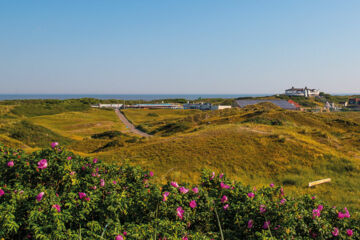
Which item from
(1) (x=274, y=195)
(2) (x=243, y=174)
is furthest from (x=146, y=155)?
(1) (x=274, y=195)

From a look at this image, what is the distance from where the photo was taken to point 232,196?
5.41m

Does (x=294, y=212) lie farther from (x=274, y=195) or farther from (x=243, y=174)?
(x=243, y=174)

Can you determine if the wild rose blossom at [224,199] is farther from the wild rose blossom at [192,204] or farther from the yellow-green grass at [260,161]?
the yellow-green grass at [260,161]

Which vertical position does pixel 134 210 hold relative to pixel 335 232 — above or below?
above

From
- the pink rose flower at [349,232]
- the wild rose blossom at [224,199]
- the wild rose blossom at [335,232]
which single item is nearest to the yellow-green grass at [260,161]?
the wild rose blossom at [224,199]

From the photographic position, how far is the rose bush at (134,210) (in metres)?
4.06

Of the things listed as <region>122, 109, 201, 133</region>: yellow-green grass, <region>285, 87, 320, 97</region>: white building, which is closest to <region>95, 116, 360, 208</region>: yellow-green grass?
<region>122, 109, 201, 133</region>: yellow-green grass

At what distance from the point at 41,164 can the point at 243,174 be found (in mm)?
10811

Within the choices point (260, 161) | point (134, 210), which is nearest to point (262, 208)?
point (134, 210)

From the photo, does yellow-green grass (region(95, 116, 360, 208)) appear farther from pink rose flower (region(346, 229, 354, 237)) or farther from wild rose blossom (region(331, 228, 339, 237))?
wild rose blossom (region(331, 228, 339, 237))

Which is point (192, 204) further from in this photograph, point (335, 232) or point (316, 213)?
point (335, 232)

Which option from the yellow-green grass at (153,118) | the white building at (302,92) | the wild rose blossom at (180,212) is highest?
the white building at (302,92)

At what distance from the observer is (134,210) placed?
490cm

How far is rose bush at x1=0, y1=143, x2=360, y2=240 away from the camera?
4059 millimetres
